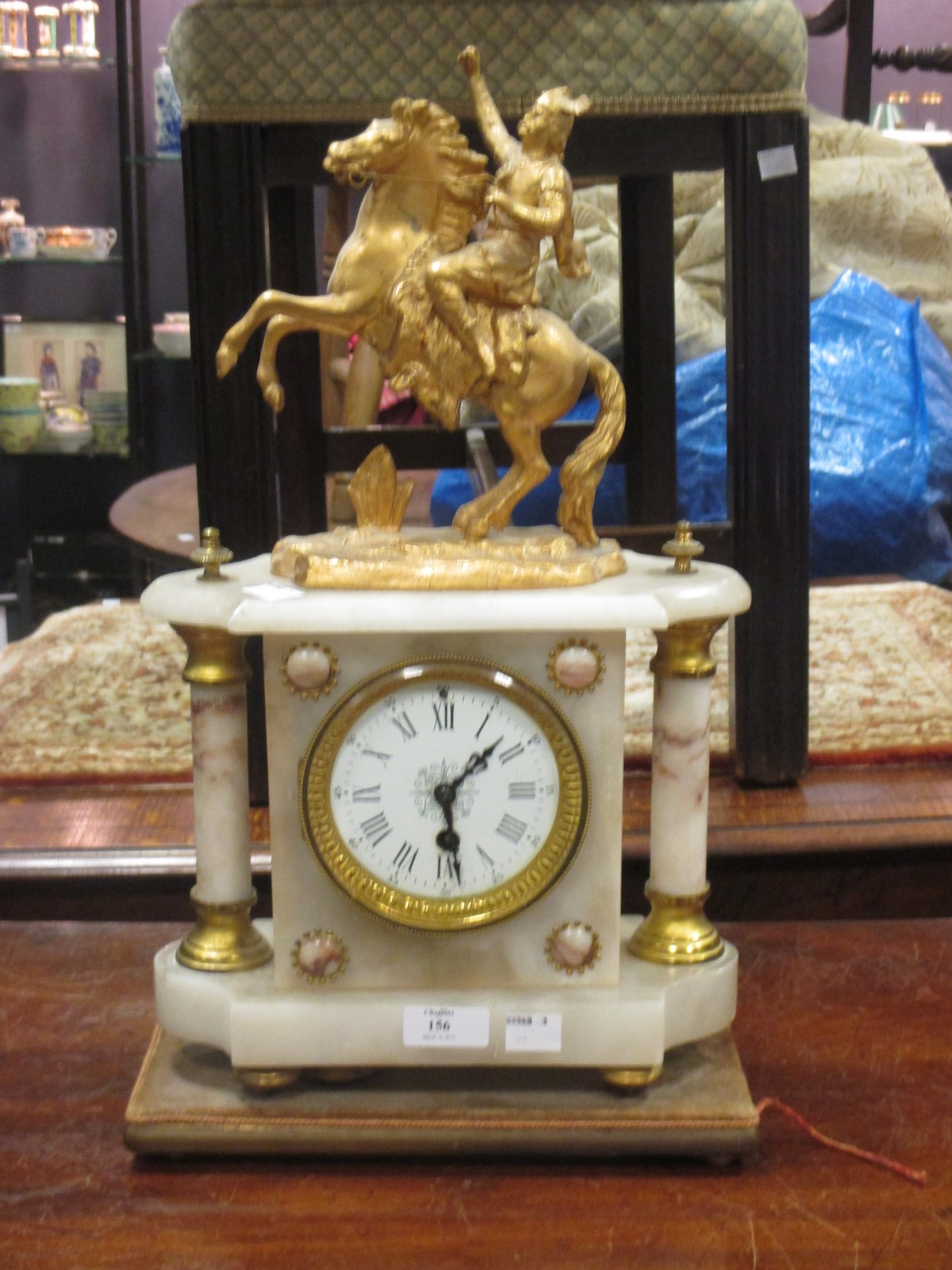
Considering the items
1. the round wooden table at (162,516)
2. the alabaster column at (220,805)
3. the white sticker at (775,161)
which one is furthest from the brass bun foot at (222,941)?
the round wooden table at (162,516)

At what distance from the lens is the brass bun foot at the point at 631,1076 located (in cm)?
86

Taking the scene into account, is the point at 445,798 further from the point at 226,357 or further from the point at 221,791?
the point at 226,357

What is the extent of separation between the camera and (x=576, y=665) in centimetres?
83

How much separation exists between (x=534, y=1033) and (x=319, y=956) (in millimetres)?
128

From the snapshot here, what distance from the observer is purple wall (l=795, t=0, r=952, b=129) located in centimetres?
283

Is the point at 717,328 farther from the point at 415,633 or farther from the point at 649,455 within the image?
the point at 415,633

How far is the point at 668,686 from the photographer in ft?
2.87

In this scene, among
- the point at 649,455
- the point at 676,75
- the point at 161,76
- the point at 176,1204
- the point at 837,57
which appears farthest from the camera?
the point at 837,57

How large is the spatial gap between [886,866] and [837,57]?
2.20 metres

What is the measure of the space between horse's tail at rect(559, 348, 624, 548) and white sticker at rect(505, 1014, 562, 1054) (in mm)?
279

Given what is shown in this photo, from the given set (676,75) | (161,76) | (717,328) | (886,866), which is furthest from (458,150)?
(161,76)

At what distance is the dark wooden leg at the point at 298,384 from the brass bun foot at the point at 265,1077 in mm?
595

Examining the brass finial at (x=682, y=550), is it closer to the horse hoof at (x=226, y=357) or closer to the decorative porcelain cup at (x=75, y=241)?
the horse hoof at (x=226, y=357)

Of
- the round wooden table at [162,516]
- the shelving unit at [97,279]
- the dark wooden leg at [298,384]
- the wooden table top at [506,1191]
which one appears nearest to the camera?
the wooden table top at [506,1191]
